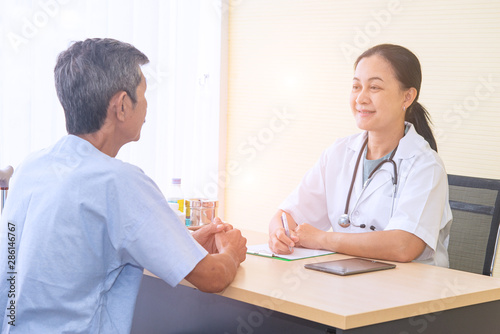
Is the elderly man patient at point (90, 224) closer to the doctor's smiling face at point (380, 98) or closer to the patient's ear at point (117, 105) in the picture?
the patient's ear at point (117, 105)

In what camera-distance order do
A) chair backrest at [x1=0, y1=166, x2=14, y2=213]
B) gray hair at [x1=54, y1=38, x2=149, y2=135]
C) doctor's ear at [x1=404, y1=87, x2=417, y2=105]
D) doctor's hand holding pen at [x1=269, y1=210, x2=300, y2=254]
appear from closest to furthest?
1. gray hair at [x1=54, y1=38, x2=149, y2=135]
2. chair backrest at [x1=0, y1=166, x2=14, y2=213]
3. doctor's hand holding pen at [x1=269, y1=210, x2=300, y2=254]
4. doctor's ear at [x1=404, y1=87, x2=417, y2=105]

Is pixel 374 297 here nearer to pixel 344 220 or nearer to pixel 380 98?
pixel 344 220

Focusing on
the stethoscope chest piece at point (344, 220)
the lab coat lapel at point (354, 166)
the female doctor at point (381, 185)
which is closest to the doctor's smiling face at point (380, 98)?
the female doctor at point (381, 185)

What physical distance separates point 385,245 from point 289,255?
0.30 metres

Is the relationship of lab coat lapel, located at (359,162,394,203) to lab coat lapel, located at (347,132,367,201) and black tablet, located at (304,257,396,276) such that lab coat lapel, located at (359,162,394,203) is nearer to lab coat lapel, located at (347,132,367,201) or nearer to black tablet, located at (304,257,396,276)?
lab coat lapel, located at (347,132,367,201)

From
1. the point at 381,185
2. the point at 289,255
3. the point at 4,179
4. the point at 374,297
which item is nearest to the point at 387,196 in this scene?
the point at 381,185

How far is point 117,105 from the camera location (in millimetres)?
1364

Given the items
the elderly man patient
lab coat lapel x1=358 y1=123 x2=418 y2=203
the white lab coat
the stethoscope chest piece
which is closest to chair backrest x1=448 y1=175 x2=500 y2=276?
the white lab coat

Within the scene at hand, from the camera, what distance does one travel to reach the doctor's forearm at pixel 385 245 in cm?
178

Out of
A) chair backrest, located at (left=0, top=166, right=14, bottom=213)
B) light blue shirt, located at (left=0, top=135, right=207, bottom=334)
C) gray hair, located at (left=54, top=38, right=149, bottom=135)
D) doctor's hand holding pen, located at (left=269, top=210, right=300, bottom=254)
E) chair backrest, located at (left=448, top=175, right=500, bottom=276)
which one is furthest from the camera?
chair backrest, located at (left=448, top=175, right=500, bottom=276)

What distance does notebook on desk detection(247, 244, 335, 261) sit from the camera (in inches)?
69.6

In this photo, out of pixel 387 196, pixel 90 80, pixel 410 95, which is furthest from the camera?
pixel 410 95

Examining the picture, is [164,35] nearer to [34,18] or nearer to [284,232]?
[34,18]

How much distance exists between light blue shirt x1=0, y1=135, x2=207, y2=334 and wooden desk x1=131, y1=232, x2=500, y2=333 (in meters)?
0.23
